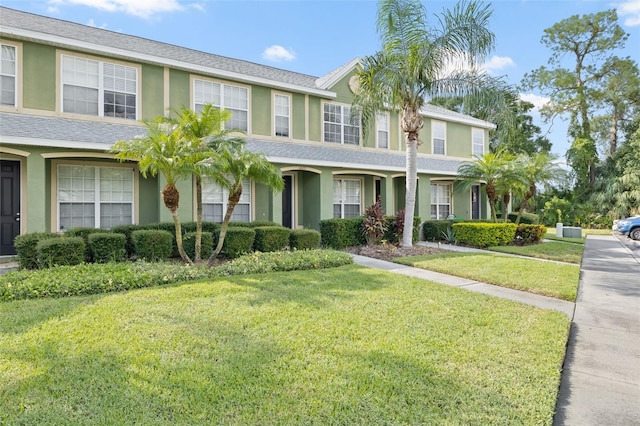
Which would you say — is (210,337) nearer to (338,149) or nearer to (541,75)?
(338,149)

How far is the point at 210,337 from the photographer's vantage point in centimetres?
447

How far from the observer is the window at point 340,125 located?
15.9 m

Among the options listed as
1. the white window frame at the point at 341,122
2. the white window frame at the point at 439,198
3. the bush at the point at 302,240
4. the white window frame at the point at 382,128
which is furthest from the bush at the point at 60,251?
the white window frame at the point at 439,198

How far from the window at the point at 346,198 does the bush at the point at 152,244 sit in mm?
8041

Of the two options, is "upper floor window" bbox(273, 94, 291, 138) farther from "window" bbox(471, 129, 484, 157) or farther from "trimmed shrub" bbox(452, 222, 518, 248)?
"window" bbox(471, 129, 484, 157)

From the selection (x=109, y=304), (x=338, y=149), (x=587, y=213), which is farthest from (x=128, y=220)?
(x=587, y=213)

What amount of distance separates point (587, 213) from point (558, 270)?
2361cm

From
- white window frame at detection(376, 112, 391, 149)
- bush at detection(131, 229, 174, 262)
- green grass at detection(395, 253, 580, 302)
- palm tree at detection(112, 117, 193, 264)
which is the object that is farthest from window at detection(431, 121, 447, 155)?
bush at detection(131, 229, 174, 262)

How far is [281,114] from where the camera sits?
1466 cm

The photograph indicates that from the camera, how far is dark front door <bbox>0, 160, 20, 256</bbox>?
10.1 meters

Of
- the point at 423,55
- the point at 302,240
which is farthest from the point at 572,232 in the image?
the point at 302,240

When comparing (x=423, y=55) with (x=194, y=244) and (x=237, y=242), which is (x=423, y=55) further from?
(x=194, y=244)

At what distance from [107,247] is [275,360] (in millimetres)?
7086

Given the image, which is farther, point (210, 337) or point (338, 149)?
point (338, 149)
